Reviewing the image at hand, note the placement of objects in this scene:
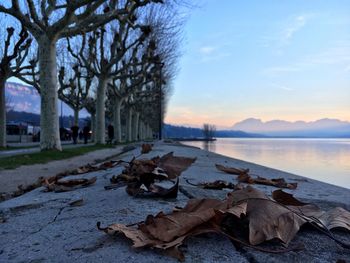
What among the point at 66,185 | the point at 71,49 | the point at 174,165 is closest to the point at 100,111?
the point at 71,49

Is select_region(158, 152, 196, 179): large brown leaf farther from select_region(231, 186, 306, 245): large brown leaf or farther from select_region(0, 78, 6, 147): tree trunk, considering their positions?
select_region(0, 78, 6, 147): tree trunk

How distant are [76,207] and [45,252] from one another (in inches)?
46.2

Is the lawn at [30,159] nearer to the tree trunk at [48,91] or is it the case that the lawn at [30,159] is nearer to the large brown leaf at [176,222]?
the tree trunk at [48,91]

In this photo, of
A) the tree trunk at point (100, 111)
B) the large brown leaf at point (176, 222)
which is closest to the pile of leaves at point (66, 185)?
the large brown leaf at point (176, 222)

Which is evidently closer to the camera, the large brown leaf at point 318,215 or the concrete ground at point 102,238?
the concrete ground at point 102,238

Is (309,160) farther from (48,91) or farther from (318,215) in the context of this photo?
(318,215)

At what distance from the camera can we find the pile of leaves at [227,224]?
2.11 m

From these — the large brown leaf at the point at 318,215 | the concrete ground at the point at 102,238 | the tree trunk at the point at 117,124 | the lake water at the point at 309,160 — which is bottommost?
the lake water at the point at 309,160

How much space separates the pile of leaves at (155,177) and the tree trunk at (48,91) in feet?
36.6

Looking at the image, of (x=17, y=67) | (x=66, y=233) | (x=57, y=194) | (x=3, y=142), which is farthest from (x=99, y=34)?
(x=66, y=233)

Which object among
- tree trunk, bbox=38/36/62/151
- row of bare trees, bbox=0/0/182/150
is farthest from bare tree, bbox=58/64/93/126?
tree trunk, bbox=38/36/62/151

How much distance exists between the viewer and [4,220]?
3.19m

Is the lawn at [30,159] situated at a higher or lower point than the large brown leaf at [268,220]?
lower

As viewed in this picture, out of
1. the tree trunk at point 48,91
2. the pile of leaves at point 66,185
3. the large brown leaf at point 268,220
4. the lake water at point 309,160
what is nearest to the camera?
the large brown leaf at point 268,220
